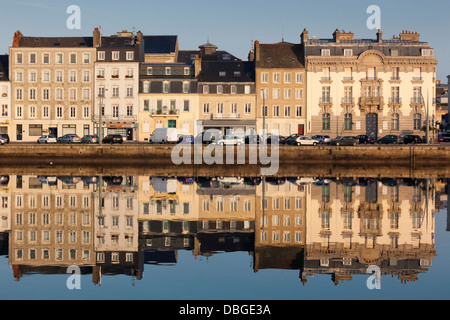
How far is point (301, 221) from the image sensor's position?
23.8 m

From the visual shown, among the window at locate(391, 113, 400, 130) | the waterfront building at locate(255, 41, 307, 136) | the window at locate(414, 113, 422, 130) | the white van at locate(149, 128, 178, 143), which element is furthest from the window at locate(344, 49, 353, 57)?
the white van at locate(149, 128, 178, 143)

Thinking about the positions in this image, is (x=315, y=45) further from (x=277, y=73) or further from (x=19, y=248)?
(x=19, y=248)

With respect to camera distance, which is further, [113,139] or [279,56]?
[279,56]

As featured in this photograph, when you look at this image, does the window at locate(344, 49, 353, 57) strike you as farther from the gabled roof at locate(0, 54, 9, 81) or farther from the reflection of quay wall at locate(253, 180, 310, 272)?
the gabled roof at locate(0, 54, 9, 81)

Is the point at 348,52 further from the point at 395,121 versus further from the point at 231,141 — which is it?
the point at 231,141

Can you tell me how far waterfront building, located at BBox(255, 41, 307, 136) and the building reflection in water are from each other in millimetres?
34732

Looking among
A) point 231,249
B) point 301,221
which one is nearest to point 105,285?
point 231,249

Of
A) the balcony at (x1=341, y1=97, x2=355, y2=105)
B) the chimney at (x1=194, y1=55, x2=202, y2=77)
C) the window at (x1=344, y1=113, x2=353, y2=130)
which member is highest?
the chimney at (x1=194, y1=55, x2=202, y2=77)

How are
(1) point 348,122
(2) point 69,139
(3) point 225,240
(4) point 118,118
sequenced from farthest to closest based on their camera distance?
(4) point 118,118
(1) point 348,122
(2) point 69,139
(3) point 225,240

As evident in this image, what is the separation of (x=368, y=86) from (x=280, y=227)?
52.6 metres

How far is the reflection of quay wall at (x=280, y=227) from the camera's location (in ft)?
55.8

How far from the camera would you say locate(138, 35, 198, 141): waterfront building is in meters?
72.2

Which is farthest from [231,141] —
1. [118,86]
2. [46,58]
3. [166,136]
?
[46,58]

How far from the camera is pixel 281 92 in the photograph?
72.0m
